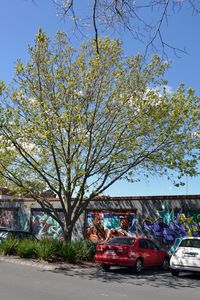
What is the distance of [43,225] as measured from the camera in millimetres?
30281

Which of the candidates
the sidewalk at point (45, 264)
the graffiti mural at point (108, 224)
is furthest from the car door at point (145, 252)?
the graffiti mural at point (108, 224)

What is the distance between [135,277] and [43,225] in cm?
1578

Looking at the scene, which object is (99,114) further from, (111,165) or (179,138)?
(179,138)

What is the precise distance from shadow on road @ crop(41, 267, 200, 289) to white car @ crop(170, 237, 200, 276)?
1.22ft

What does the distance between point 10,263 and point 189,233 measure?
32.4 feet

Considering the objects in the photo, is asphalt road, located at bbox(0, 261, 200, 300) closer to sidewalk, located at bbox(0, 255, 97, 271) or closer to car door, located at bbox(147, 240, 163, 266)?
sidewalk, located at bbox(0, 255, 97, 271)

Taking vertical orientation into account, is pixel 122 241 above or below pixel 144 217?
below

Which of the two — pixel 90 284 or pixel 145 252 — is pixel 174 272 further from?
pixel 90 284

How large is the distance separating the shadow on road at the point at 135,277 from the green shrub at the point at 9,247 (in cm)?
449

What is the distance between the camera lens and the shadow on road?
14092 millimetres

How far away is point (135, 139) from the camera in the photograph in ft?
63.0

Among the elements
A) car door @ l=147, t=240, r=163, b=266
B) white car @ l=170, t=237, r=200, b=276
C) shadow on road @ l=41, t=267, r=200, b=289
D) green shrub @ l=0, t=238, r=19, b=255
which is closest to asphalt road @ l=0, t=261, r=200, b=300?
shadow on road @ l=41, t=267, r=200, b=289

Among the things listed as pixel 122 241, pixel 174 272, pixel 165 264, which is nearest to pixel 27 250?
pixel 122 241

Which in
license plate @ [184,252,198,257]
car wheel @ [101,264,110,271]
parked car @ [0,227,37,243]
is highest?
parked car @ [0,227,37,243]
